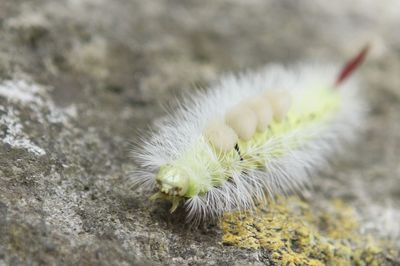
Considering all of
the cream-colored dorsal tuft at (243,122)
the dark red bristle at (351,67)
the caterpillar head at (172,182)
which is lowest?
the caterpillar head at (172,182)

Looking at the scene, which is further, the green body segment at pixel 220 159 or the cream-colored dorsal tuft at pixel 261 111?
the cream-colored dorsal tuft at pixel 261 111

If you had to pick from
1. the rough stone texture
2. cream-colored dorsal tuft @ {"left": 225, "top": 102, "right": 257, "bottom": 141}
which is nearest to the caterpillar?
cream-colored dorsal tuft @ {"left": 225, "top": 102, "right": 257, "bottom": 141}

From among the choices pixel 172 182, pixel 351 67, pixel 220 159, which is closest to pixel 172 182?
pixel 172 182

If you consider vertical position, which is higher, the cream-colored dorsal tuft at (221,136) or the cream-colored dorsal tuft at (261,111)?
the cream-colored dorsal tuft at (261,111)

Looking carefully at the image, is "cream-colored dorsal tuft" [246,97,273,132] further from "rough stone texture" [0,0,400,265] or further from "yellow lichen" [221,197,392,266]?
"rough stone texture" [0,0,400,265]

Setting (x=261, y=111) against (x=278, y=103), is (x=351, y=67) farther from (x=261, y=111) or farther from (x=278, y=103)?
(x=261, y=111)

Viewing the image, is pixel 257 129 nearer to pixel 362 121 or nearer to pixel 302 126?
pixel 302 126

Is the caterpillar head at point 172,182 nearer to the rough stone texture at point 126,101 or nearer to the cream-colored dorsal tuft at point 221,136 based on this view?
the rough stone texture at point 126,101

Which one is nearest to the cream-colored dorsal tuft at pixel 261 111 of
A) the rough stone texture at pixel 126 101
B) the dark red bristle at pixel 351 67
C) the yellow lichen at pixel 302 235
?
the yellow lichen at pixel 302 235
